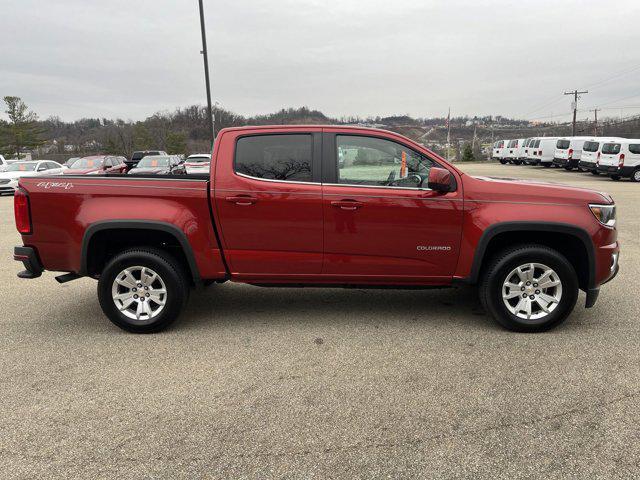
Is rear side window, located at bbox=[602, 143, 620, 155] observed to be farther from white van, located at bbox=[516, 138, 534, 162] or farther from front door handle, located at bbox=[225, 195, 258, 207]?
front door handle, located at bbox=[225, 195, 258, 207]

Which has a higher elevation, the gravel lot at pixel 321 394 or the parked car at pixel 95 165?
the parked car at pixel 95 165

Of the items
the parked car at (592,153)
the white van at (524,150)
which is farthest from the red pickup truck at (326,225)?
the white van at (524,150)

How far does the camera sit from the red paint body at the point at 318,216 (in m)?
4.22

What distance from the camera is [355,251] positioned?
4328 mm

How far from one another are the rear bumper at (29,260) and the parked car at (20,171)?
16.0 meters

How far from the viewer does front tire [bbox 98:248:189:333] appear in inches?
171

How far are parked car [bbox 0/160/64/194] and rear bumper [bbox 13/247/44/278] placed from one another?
1602 cm

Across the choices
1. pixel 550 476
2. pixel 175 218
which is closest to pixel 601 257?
pixel 550 476

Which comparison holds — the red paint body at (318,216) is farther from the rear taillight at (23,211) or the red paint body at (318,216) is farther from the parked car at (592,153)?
the parked car at (592,153)

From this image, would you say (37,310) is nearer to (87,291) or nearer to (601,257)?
(87,291)

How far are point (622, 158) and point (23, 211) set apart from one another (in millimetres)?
24420

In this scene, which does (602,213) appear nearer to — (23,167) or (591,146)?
Result: (23,167)

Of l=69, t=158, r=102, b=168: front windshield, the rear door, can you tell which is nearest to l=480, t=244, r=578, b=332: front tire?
the rear door

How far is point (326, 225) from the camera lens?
4.27 m
